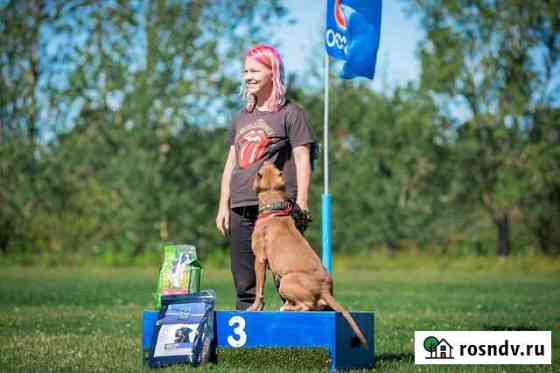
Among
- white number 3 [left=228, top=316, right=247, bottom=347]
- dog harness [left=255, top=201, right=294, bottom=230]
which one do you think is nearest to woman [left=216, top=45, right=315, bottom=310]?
dog harness [left=255, top=201, right=294, bottom=230]

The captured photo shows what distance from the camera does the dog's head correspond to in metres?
5.62

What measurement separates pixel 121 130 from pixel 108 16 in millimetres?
4726

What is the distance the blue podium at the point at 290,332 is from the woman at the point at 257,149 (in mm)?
608

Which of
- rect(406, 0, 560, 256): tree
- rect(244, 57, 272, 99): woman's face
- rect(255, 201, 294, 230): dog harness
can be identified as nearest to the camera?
rect(255, 201, 294, 230): dog harness

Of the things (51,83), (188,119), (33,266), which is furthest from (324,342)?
(51,83)

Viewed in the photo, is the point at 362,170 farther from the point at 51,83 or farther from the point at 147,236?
the point at 51,83

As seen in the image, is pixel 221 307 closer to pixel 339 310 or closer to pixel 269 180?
pixel 269 180

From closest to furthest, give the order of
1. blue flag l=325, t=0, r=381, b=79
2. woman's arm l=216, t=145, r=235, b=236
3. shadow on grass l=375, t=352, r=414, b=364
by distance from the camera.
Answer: woman's arm l=216, t=145, r=235, b=236
shadow on grass l=375, t=352, r=414, b=364
blue flag l=325, t=0, r=381, b=79

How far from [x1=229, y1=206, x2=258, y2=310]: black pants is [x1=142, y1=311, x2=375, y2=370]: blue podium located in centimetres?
59

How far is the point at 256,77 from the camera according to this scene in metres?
6.17

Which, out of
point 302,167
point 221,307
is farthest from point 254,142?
point 221,307

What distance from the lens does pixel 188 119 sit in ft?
86.7

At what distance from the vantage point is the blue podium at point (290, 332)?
5.41 meters

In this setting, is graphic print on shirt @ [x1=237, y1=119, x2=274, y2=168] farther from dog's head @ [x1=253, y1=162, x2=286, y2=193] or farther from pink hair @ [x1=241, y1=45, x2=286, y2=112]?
dog's head @ [x1=253, y1=162, x2=286, y2=193]
